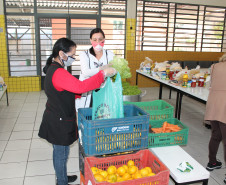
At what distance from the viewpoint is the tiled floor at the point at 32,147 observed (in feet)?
8.50

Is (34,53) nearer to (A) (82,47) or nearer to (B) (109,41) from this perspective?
(A) (82,47)

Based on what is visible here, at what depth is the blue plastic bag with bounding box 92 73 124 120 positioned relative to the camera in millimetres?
1670

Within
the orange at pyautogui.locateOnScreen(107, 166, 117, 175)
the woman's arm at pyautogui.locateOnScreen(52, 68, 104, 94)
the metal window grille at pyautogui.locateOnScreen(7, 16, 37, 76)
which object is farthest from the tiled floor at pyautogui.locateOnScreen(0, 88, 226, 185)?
the metal window grille at pyautogui.locateOnScreen(7, 16, 37, 76)

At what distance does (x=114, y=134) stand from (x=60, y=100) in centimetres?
54

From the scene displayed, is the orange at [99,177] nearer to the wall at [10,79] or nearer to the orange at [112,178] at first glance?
the orange at [112,178]

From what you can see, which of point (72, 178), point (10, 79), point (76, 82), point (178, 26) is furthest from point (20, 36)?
point (76, 82)

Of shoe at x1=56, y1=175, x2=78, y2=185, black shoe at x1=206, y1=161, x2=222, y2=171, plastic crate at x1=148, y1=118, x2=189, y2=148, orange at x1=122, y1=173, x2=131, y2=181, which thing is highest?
plastic crate at x1=148, y1=118, x2=189, y2=148

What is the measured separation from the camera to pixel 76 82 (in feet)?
5.22

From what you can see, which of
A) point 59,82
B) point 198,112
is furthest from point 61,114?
point 198,112

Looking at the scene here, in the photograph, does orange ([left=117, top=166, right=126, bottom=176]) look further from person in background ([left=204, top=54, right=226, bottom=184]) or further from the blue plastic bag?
person in background ([left=204, top=54, right=226, bottom=184])

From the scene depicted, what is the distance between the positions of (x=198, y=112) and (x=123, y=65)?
3591 millimetres

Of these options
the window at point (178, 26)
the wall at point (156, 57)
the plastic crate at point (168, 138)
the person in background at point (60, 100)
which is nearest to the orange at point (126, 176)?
the plastic crate at point (168, 138)

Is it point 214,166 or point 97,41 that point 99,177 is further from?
point 214,166

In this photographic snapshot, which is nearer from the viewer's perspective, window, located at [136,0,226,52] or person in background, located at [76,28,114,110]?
person in background, located at [76,28,114,110]
